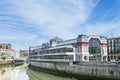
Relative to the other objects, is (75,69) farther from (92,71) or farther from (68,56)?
(68,56)

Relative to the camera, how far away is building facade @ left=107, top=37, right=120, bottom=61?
3494 inches

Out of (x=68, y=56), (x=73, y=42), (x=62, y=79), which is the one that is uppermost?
(x=73, y=42)

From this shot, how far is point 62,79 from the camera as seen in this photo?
49.2 m

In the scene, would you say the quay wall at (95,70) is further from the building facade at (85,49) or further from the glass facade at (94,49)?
the glass facade at (94,49)

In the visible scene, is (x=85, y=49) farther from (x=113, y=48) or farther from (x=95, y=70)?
(x=95, y=70)

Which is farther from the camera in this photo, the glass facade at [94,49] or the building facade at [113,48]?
the building facade at [113,48]

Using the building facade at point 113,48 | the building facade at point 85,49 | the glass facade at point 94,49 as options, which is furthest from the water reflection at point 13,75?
the building facade at point 113,48

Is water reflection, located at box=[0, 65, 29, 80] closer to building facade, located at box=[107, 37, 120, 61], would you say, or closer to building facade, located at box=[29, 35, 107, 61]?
building facade, located at box=[29, 35, 107, 61]

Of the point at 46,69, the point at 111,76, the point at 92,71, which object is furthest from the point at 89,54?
the point at 111,76

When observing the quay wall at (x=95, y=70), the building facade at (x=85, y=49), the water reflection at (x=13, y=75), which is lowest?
the water reflection at (x=13, y=75)

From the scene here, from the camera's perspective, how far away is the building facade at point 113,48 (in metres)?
88.8

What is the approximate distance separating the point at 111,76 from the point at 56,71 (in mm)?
27240

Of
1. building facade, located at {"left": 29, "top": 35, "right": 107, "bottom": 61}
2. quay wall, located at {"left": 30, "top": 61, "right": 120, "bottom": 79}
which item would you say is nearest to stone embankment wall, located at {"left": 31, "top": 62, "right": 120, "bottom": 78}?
quay wall, located at {"left": 30, "top": 61, "right": 120, "bottom": 79}

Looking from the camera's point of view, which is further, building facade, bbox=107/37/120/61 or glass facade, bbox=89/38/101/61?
building facade, bbox=107/37/120/61
